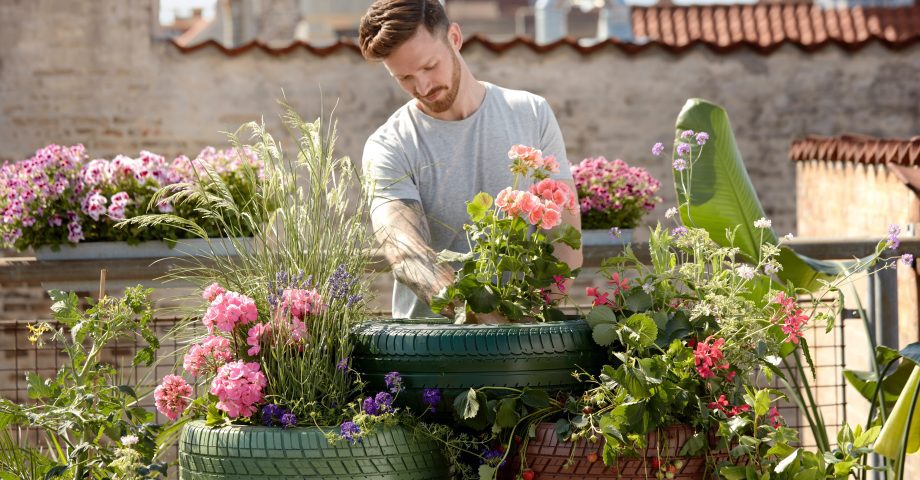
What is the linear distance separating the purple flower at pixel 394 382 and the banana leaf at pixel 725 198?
180 centimetres

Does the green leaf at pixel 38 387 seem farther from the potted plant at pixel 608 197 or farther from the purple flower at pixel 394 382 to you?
the potted plant at pixel 608 197

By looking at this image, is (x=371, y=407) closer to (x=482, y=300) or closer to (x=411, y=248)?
(x=482, y=300)

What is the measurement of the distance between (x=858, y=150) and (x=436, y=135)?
15.6 feet

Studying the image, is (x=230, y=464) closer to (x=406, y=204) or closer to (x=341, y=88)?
(x=406, y=204)

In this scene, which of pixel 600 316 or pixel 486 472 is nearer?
pixel 486 472

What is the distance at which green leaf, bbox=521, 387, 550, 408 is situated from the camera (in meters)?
2.30

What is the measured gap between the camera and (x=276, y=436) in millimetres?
2279

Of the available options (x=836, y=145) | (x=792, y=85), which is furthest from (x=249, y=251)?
(x=792, y=85)

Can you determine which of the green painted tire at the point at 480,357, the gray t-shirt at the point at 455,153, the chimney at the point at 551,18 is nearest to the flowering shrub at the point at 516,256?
the green painted tire at the point at 480,357

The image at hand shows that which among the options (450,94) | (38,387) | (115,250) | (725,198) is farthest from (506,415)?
(115,250)

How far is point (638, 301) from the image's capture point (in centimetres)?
244

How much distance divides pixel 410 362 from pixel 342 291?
0.67ft

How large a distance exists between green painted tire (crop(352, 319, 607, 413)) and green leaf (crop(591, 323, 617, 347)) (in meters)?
0.05

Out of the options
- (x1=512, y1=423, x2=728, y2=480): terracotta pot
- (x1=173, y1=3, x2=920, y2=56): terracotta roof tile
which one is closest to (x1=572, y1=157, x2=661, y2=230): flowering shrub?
(x1=512, y1=423, x2=728, y2=480): terracotta pot
